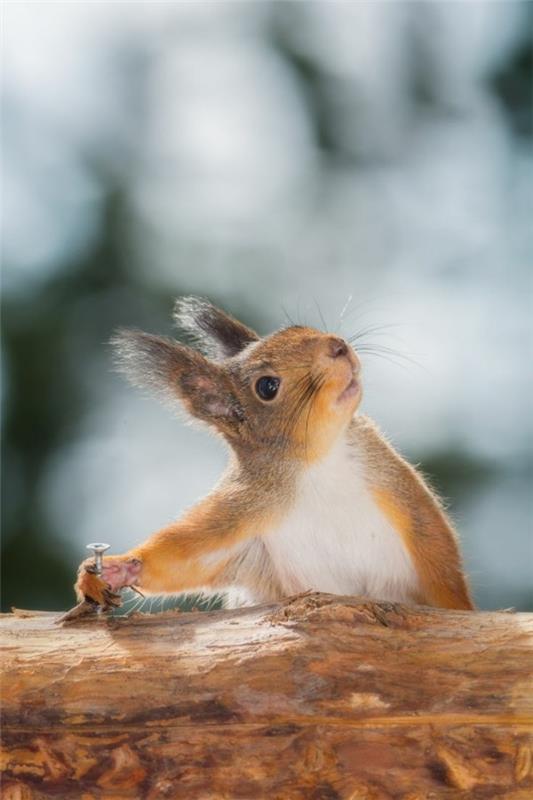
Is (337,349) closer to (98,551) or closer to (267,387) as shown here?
(267,387)

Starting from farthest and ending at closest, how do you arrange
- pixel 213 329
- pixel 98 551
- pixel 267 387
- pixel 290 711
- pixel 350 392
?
pixel 213 329
pixel 267 387
pixel 350 392
pixel 98 551
pixel 290 711

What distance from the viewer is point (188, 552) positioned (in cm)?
324

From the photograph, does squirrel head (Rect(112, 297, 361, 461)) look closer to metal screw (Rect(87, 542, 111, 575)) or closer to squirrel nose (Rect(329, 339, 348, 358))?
squirrel nose (Rect(329, 339, 348, 358))

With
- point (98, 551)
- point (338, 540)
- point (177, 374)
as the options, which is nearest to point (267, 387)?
point (177, 374)

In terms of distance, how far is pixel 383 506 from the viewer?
333cm

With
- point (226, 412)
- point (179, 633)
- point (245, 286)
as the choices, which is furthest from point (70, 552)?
point (179, 633)

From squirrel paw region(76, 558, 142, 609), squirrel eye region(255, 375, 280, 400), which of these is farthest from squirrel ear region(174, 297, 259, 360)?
squirrel paw region(76, 558, 142, 609)

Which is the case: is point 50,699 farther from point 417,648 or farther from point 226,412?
point 226,412

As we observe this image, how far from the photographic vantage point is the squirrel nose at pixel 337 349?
3221 mm

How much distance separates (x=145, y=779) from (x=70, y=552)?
289cm

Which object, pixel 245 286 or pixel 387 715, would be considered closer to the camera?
pixel 387 715

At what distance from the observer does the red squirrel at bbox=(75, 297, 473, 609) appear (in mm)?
3252

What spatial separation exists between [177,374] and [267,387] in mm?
229

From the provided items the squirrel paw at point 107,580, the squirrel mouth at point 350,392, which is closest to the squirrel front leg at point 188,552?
the squirrel paw at point 107,580
